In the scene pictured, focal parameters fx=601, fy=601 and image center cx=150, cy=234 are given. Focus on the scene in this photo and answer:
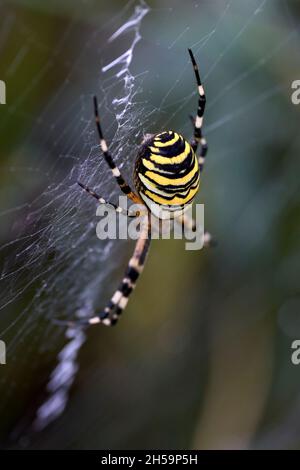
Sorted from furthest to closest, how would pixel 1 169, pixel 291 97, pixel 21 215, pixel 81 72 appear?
pixel 291 97
pixel 81 72
pixel 1 169
pixel 21 215

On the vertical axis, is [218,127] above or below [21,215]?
above

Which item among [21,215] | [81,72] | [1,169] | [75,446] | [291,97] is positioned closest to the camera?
[21,215]

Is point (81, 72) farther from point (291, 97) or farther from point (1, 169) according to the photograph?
point (291, 97)

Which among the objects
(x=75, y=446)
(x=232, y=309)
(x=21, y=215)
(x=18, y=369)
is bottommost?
(x=75, y=446)

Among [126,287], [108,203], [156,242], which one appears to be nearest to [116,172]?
[108,203]

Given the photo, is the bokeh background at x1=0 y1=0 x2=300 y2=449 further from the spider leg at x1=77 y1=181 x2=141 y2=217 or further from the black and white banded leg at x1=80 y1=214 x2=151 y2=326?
the black and white banded leg at x1=80 y1=214 x2=151 y2=326

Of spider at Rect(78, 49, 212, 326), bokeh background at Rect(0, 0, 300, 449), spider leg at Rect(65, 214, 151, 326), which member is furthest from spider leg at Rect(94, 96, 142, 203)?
spider leg at Rect(65, 214, 151, 326)

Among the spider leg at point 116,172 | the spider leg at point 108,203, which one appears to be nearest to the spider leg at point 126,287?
the spider leg at point 108,203
